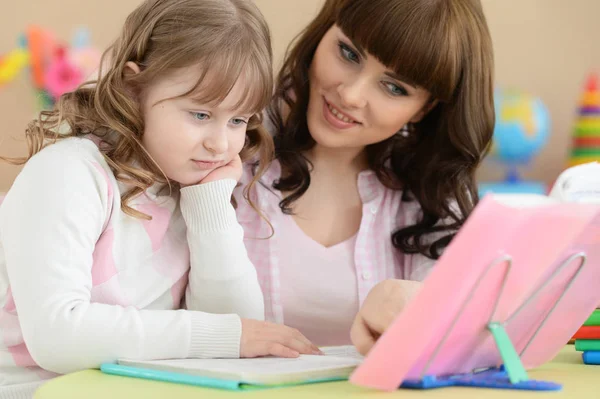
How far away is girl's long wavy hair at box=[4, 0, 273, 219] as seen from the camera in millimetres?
1055

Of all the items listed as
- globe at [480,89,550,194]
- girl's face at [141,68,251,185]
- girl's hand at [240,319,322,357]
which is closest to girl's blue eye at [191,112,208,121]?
girl's face at [141,68,251,185]

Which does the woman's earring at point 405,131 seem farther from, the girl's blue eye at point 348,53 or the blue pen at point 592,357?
the blue pen at point 592,357

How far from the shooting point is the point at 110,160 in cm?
106

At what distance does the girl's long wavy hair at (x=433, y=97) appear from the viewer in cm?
133

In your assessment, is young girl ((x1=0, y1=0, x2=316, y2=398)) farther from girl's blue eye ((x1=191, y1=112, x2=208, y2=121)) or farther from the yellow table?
the yellow table

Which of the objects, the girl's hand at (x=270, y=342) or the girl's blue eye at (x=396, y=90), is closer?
the girl's hand at (x=270, y=342)

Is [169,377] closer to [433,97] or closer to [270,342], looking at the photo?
[270,342]

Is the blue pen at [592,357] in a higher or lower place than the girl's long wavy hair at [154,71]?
lower

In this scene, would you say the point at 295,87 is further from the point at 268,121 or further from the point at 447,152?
the point at 447,152

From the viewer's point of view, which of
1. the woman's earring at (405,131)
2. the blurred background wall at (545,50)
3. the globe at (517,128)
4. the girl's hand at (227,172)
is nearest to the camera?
the girl's hand at (227,172)

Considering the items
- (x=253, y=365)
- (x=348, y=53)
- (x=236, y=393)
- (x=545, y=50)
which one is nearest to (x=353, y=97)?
(x=348, y=53)

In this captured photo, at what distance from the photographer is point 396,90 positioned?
4.70 ft

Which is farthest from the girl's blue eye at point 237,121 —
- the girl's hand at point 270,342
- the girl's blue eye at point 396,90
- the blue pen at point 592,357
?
the blue pen at point 592,357

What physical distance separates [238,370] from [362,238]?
0.76 metres
